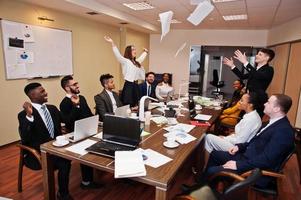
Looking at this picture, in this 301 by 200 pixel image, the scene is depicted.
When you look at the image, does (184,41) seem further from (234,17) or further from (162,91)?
(162,91)

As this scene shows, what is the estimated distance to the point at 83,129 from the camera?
1.86 m

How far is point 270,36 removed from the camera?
6094mm

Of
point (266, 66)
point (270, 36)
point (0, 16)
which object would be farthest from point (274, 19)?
point (0, 16)

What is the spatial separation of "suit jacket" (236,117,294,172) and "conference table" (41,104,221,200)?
497mm

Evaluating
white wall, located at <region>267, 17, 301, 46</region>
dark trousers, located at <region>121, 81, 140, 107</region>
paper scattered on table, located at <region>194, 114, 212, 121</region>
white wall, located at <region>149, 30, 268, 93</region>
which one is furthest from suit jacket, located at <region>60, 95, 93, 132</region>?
white wall, located at <region>149, 30, 268, 93</region>

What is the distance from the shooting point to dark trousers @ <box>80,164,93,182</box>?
7.47 feet

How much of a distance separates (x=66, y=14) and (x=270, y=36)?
5.59 meters

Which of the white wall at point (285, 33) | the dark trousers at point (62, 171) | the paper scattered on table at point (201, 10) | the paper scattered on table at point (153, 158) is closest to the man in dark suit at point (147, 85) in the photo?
the paper scattered on table at point (201, 10)

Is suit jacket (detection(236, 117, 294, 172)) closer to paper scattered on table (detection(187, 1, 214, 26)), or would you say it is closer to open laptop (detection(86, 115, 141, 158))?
open laptop (detection(86, 115, 141, 158))

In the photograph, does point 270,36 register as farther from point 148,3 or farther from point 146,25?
point 148,3

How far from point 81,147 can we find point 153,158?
0.62 m

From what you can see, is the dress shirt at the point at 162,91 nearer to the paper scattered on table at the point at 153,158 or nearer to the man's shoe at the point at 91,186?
the man's shoe at the point at 91,186

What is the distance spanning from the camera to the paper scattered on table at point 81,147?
1640 millimetres

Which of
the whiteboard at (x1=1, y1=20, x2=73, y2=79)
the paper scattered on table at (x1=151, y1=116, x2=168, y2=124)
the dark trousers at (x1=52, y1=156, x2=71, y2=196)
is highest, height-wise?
the whiteboard at (x1=1, y1=20, x2=73, y2=79)
